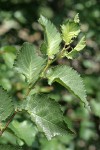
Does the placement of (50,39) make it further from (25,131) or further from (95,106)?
(95,106)

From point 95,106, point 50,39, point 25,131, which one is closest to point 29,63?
point 50,39

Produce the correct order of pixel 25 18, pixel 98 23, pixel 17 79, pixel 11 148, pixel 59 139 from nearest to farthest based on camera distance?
pixel 11 148 → pixel 59 139 → pixel 17 79 → pixel 98 23 → pixel 25 18

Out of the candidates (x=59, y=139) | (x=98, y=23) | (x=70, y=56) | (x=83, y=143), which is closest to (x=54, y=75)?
(x=70, y=56)

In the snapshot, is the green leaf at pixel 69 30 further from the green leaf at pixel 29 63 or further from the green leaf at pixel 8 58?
the green leaf at pixel 8 58

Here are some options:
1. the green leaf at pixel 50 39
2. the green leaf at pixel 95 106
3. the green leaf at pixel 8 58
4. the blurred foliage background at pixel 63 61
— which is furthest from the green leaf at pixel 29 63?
the green leaf at pixel 95 106

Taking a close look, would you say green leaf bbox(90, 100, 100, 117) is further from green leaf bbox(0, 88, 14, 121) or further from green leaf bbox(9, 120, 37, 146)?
green leaf bbox(0, 88, 14, 121)

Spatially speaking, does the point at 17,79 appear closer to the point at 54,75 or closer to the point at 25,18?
the point at 25,18
